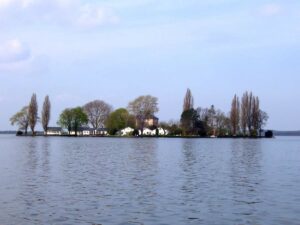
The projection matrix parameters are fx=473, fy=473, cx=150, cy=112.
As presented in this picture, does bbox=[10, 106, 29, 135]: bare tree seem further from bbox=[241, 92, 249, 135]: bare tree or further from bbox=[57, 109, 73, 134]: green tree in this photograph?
bbox=[241, 92, 249, 135]: bare tree

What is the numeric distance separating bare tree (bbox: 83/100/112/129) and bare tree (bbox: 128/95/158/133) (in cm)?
1958

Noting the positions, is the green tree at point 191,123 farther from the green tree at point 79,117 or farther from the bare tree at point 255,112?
the green tree at point 79,117

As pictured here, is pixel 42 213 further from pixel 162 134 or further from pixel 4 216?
pixel 162 134

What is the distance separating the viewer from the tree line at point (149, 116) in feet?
438

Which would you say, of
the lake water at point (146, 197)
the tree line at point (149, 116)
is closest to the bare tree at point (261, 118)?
the tree line at point (149, 116)

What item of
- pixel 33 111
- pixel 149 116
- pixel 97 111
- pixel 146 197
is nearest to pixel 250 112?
pixel 149 116

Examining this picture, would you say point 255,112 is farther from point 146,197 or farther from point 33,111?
point 146,197

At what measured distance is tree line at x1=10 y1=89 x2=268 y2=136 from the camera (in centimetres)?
13338

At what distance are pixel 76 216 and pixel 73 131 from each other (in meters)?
152

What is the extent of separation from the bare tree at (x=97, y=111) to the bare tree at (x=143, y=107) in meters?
19.6

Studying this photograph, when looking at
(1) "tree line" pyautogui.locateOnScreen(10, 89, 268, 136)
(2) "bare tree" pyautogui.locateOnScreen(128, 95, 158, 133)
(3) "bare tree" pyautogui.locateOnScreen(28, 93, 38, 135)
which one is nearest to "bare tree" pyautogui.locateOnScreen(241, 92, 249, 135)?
(1) "tree line" pyautogui.locateOnScreen(10, 89, 268, 136)

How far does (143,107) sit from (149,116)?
3609 millimetres

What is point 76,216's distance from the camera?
15250 millimetres

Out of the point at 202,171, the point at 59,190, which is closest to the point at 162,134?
the point at 202,171
